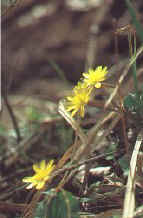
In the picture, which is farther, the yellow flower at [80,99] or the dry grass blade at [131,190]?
the yellow flower at [80,99]

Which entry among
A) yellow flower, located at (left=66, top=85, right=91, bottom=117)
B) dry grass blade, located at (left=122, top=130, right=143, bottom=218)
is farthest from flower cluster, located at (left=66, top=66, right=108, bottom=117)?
dry grass blade, located at (left=122, top=130, right=143, bottom=218)

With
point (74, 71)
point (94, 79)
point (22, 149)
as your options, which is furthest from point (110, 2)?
point (94, 79)

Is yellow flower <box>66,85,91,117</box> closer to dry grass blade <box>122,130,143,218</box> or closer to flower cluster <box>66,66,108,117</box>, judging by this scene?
flower cluster <box>66,66,108,117</box>

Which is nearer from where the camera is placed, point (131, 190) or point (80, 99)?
point (131, 190)

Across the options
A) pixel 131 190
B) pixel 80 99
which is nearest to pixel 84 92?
pixel 80 99

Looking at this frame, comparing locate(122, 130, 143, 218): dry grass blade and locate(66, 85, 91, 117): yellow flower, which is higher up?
locate(66, 85, 91, 117): yellow flower

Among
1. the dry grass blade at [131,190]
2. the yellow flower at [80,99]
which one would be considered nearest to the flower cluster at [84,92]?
the yellow flower at [80,99]

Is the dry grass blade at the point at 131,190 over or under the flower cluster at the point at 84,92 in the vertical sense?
under

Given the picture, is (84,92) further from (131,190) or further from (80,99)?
(131,190)

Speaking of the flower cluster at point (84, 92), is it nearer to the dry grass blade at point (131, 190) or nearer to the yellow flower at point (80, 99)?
the yellow flower at point (80, 99)

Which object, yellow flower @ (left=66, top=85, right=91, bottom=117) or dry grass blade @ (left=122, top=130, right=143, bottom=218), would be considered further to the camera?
yellow flower @ (left=66, top=85, right=91, bottom=117)

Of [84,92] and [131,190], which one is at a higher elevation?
[84,92]

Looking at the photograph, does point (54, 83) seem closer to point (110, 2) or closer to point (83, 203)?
point (110, 2)
